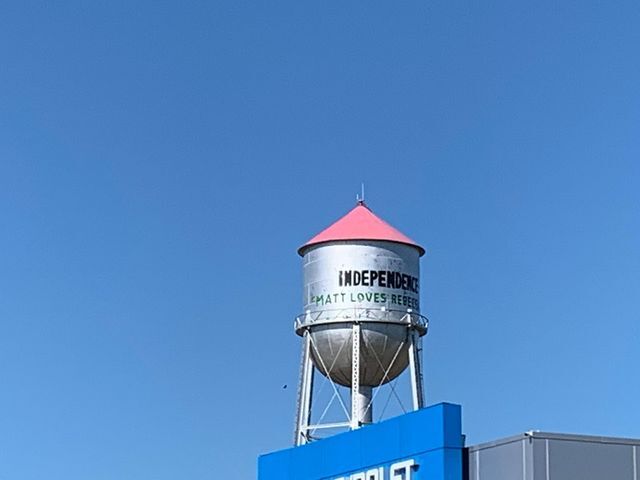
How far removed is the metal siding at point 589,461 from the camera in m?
34.5

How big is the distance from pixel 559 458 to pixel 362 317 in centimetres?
1808

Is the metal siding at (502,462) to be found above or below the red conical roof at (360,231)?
below

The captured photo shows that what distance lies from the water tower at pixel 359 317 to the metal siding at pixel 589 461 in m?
17.5

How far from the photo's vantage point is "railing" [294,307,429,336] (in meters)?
52.3

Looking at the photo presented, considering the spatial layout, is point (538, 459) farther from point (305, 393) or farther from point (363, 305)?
point (305, 393)

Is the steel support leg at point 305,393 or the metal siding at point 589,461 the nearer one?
the metal siding at point 589,461

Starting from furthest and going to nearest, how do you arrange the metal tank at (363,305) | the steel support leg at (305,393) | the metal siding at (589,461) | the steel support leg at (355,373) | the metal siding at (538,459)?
the steel support leg at (305,393) → the metal tank at (363,305) → the steel support leg at (355,373) → the metal siding at (589,461) → the metal siding at (538,459)

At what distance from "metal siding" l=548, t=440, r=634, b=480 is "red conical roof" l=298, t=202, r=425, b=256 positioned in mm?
18720

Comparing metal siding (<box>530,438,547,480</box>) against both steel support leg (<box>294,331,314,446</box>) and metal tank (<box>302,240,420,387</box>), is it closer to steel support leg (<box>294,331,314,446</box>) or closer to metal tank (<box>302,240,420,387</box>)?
metal tank (<box>302,240,420,387</box>)

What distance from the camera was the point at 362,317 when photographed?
52.2 m

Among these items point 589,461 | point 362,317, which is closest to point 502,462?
point 589,461

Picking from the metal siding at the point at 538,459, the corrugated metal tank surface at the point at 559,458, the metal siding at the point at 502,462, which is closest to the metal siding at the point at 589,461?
the corrugated metal tank surface at the point at 559,458

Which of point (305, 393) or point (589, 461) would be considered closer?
point (589, 461)

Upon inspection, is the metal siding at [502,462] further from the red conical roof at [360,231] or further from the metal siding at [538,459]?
the red conical roof at [360,231]
